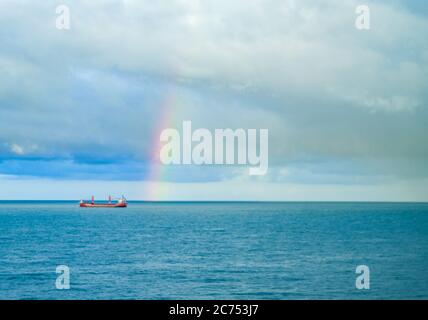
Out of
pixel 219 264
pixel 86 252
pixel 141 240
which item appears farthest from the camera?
pixel 141 240

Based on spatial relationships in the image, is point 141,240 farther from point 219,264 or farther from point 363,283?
point 363,283

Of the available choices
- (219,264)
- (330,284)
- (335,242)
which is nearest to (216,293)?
(330,284)

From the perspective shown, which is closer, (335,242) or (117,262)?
(117,262)

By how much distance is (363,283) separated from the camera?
155ft

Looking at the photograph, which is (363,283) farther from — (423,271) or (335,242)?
(335,242)

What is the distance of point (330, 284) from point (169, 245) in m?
42.1

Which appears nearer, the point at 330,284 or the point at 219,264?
the point at 330,284
